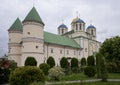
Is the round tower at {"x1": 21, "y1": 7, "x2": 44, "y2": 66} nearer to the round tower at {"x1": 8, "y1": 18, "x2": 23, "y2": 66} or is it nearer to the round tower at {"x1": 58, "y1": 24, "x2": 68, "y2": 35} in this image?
the round tower at {"x1": 8, "y1": 18, "x2": 23, "y2": 66}

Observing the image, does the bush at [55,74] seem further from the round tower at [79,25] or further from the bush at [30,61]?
the round tower at [79,25]

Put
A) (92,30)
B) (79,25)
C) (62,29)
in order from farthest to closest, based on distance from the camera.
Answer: (62,29) < (92,30) < (79,25)

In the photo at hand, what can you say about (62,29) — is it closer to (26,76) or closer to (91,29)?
(91,29)

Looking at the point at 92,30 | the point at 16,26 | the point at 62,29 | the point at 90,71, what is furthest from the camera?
the point at 62,29

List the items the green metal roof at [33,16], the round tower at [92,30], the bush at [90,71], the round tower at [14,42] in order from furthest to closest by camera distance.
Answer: the round tower at [92,30], the round tower at [14,42], the green metal roof at [33,16], the bush at [90,71]

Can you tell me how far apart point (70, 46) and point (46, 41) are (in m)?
10.2

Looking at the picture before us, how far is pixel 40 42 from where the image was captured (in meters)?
37.2

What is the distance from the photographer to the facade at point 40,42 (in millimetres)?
36219

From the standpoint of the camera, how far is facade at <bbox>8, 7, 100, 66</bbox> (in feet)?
119

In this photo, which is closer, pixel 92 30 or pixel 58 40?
pixel 58 40

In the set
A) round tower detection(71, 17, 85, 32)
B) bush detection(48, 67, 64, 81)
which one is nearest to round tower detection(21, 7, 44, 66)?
bush detection(48, 67, 64, 81)

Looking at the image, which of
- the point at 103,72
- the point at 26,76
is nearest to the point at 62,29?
the point at 103,72

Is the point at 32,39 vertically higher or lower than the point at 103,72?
higher

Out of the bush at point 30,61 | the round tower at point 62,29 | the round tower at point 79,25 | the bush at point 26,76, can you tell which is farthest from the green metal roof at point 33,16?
the round tower at point 62,29
